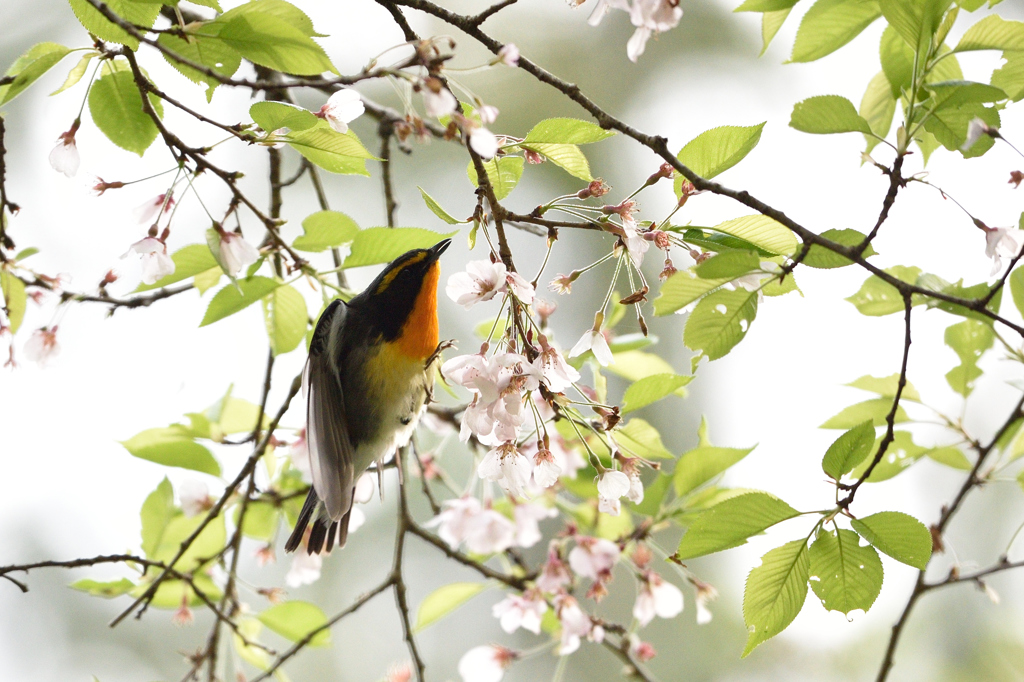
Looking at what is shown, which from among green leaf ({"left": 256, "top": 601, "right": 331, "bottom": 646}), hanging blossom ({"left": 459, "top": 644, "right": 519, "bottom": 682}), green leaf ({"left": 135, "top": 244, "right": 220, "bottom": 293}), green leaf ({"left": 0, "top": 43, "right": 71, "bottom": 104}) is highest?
green leaf ({"left": 0, "top": 43, "right": 71, "bottom": 104})

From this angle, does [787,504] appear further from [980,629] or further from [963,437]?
[980,629]

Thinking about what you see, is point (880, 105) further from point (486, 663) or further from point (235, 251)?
point (486, 663)

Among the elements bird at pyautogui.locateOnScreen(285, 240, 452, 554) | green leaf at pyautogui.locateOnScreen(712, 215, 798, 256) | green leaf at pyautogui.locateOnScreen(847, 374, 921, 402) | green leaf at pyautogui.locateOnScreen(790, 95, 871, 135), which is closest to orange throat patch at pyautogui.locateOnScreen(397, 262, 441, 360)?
bird at pyautogui.locateOnScreen(285, 240, 452, 554)

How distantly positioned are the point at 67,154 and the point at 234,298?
342 millimetres

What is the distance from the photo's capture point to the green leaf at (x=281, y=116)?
1.02 meters

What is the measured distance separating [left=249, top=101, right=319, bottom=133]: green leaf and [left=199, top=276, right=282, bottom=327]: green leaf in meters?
0.39

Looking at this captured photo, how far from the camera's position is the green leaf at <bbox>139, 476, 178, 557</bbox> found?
1827 mm

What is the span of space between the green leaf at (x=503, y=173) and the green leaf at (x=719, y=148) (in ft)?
0.76

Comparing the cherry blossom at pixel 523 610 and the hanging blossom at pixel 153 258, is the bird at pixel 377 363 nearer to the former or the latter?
the cherry blossom at pixel 523 610

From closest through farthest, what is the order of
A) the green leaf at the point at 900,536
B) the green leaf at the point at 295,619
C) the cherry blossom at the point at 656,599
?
the green leaf at the point at 900,536 < the green leaf at the point at 295,619 < the cherry blossom at the point at 656,599

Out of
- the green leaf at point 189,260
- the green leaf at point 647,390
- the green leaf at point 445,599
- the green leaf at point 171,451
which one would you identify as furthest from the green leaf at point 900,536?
the green leaf at point 171,451

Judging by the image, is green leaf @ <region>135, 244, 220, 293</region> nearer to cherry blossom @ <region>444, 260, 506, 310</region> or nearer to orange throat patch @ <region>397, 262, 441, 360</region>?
cherry blossom @ <region>444, 260, 506, 310</region>

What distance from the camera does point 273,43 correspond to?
978mm

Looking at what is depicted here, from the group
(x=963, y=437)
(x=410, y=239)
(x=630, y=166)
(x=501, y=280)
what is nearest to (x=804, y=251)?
(x=501, y=280)
